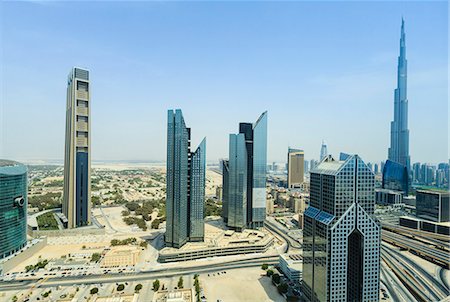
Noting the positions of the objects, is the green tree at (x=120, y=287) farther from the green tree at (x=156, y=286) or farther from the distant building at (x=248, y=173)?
the distant building at (x=248, y=173)

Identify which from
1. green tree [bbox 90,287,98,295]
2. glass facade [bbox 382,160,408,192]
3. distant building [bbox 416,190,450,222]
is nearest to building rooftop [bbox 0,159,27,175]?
green tree [bbox 90,287,98,295]

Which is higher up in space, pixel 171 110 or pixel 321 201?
pixel 171 110

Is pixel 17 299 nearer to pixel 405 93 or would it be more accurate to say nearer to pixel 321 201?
pixel 321 201

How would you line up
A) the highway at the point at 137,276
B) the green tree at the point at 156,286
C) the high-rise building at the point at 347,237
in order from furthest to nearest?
the highway at the point at 137,276, the green tree at the point at 156,286, the high-rise building at the point at 347,237

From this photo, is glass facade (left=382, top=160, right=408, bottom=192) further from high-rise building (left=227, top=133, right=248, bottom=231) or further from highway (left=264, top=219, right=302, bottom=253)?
high-rise building (left=227, top=133, right=248, bottom=231)

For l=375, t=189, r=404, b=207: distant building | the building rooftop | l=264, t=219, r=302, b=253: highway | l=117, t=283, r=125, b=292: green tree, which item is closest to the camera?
l=117, t=283, r=125, b=292: green tree

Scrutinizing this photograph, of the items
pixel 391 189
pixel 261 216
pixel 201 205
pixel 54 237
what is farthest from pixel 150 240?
pixel 391 189

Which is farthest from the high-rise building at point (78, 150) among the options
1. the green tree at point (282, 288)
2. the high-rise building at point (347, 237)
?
the high-rise building at point (347, 237)
